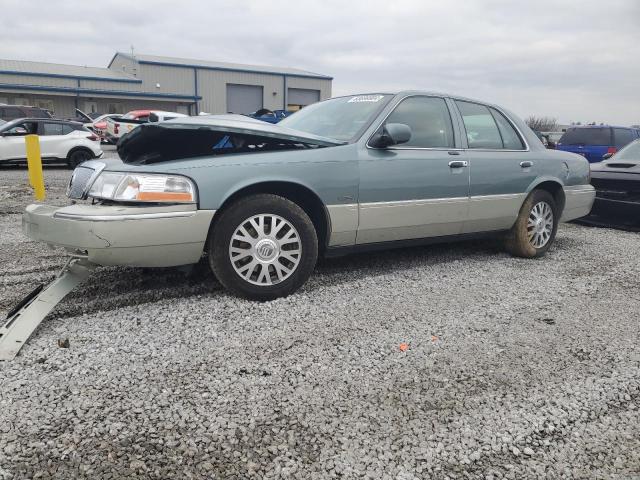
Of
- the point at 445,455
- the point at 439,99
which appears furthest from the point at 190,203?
the point at 439,99

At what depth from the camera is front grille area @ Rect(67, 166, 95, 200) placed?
11.1ft

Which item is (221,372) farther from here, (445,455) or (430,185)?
(430,185)

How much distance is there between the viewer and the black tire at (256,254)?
133 inches

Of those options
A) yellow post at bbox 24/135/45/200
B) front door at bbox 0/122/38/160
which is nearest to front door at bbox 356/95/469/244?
yellow post at bbox 24/135/45/200

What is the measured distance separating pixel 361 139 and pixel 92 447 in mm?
2809

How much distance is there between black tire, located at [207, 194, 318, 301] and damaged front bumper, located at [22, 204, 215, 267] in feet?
0.38

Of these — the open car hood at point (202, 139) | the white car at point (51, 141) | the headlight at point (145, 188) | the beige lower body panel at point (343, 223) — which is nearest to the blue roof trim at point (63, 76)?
the white car at point (51, 141)

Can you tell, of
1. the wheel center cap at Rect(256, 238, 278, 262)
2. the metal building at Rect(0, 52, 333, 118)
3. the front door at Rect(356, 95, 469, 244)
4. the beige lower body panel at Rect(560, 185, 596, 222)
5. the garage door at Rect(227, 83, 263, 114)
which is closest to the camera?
the wheel center cap at Rect(256, 238, 278, 262)

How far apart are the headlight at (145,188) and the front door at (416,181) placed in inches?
52.5

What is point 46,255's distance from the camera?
4.78m

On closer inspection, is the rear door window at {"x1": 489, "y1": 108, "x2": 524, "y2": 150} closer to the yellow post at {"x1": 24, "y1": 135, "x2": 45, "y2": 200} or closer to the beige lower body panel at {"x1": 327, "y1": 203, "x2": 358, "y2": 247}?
the beige lower body panel at {"x1": 327, "y1": 203, "x2": 358, "y2": 247}

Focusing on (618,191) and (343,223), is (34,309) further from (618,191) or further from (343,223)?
(618,191)

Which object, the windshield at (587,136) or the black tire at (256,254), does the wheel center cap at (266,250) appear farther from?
the windshield at (587,136)

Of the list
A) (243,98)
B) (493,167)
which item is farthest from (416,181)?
(243,98)
